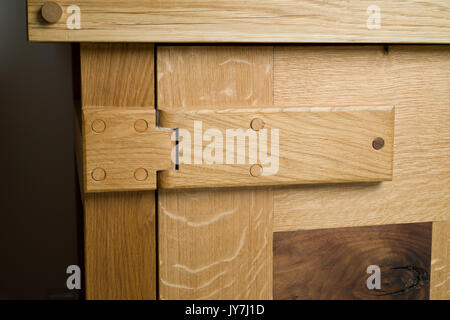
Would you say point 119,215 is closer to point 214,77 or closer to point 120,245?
point 120,245

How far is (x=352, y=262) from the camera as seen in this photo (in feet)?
1.65

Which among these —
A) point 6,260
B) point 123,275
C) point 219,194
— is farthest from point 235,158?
point 6,260

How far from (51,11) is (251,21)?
0.17m

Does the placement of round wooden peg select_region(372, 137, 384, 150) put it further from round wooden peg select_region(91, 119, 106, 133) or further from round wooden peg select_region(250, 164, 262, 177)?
round wooden peg select_region(91, 119, 106, 133)

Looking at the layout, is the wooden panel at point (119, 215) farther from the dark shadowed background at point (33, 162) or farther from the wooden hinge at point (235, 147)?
the dark shadowed background at point (33, 162)

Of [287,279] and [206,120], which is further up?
[206,120]

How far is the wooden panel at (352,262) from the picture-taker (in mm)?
489

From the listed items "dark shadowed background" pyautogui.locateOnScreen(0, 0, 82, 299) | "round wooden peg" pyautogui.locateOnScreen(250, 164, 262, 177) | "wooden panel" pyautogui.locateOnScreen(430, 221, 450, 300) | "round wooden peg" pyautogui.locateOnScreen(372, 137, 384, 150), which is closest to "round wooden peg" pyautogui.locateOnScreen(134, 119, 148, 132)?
"round wooden peg" pyautogui.locateOnScreen(250, 164, 262, 177)

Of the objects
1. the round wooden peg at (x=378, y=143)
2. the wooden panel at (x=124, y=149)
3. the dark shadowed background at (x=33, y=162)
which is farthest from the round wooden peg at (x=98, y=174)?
the dark shadowed background at (x=33, y=162)

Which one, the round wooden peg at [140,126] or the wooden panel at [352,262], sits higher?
the round wooden peg at [140,126]

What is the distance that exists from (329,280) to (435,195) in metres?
0.15

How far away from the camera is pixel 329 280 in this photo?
498mm

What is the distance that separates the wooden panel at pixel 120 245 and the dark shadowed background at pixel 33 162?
0.61 metres
